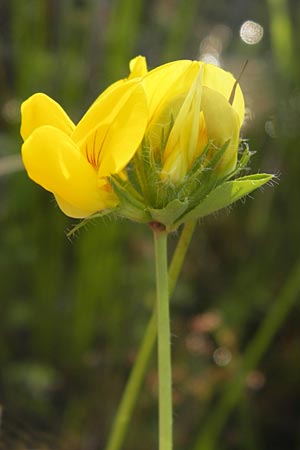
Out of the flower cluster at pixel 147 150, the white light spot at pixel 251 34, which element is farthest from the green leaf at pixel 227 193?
the white light spot at pixel 251 34

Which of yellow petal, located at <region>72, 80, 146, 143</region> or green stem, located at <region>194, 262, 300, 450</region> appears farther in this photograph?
green stem, located at <region>194, 262, 300, 450</region>

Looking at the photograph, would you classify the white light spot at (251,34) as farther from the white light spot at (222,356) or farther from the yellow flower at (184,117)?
the yellow flower at (184,117)

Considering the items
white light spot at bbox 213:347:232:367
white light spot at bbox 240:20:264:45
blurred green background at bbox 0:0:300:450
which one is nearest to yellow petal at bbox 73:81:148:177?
blurred green background at bbox 0:0:300:450

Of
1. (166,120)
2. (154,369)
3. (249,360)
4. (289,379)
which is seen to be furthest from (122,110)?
(289,379)

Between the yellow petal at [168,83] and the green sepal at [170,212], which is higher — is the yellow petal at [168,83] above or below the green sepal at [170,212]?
above

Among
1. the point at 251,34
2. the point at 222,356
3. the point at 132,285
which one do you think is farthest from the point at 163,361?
the point at 251,34

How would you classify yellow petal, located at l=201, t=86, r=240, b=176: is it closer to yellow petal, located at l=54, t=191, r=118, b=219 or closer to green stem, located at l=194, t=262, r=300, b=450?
yellow petal, located at l=54, t=191, r=118, b=219

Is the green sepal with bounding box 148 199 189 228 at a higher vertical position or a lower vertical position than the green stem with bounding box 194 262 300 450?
higher

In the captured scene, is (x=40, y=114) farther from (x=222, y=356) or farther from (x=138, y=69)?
(x=222, y=356)
